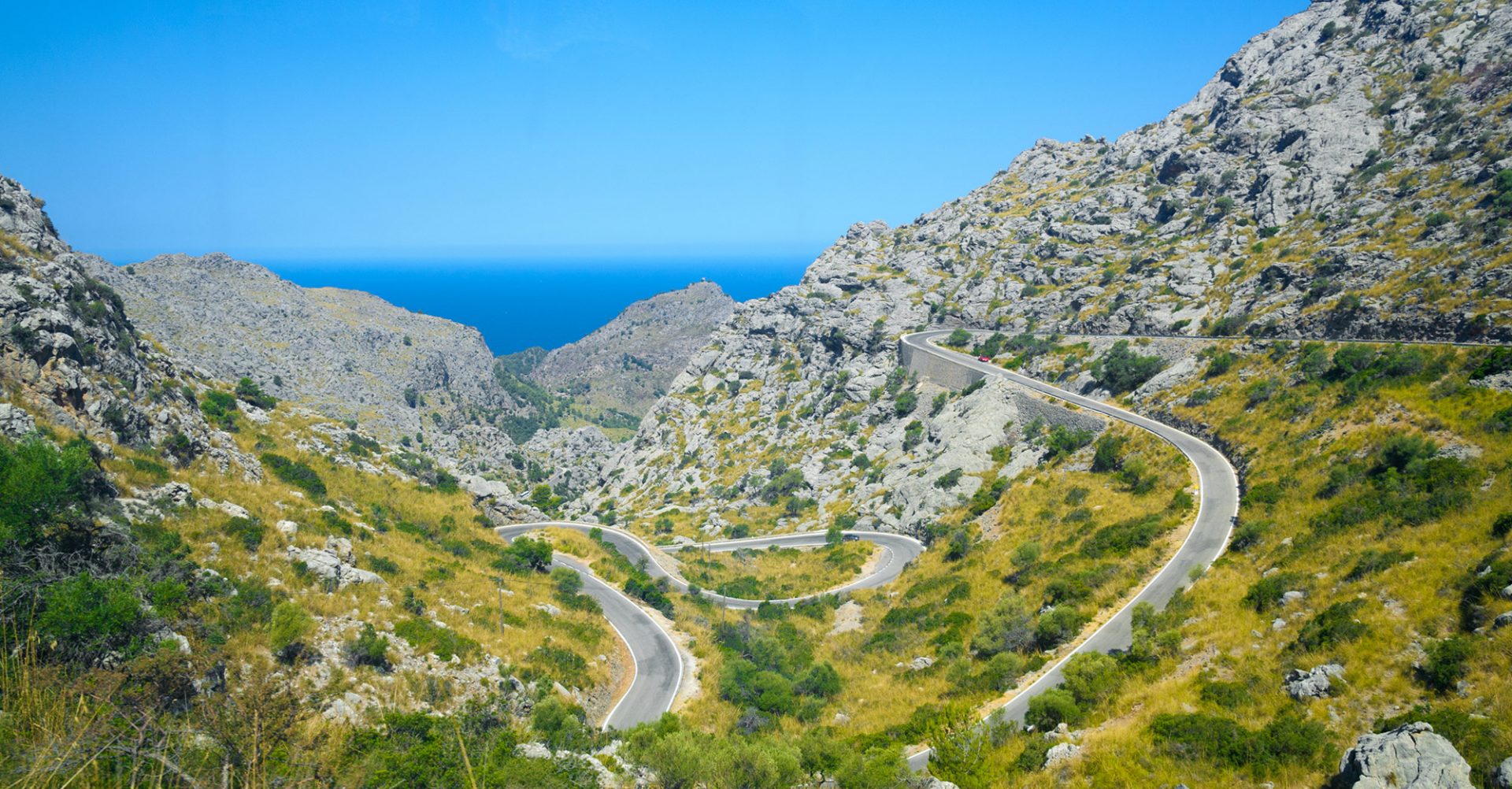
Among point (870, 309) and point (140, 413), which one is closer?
point (140, 413)

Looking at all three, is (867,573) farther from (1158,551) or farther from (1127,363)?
(1127,363)

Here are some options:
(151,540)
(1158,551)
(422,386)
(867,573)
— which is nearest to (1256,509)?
(1158,551)

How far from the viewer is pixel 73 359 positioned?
27391 mm

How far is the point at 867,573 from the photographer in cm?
4897

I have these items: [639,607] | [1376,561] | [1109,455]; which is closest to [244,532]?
[639,607]

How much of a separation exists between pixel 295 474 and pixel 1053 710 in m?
37.7

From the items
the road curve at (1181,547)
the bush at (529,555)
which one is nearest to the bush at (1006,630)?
the road curve at (1181,547)

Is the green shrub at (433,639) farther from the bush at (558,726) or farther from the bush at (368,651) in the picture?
the bush at (558,726)

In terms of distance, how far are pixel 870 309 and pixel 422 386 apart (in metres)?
92.1

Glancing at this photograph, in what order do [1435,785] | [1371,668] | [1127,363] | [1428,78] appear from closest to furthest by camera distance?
[1435,785] → [1371,668] → [1127,363] → [1428,78]

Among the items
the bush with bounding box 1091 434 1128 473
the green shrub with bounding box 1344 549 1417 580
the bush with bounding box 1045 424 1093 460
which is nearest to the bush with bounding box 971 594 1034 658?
→ the green shrub with bounding box 1344 549 1417 580

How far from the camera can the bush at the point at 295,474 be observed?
34.5 metres

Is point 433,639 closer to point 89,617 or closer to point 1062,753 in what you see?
point 89,617

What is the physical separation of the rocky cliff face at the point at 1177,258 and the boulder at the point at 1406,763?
37.1m
